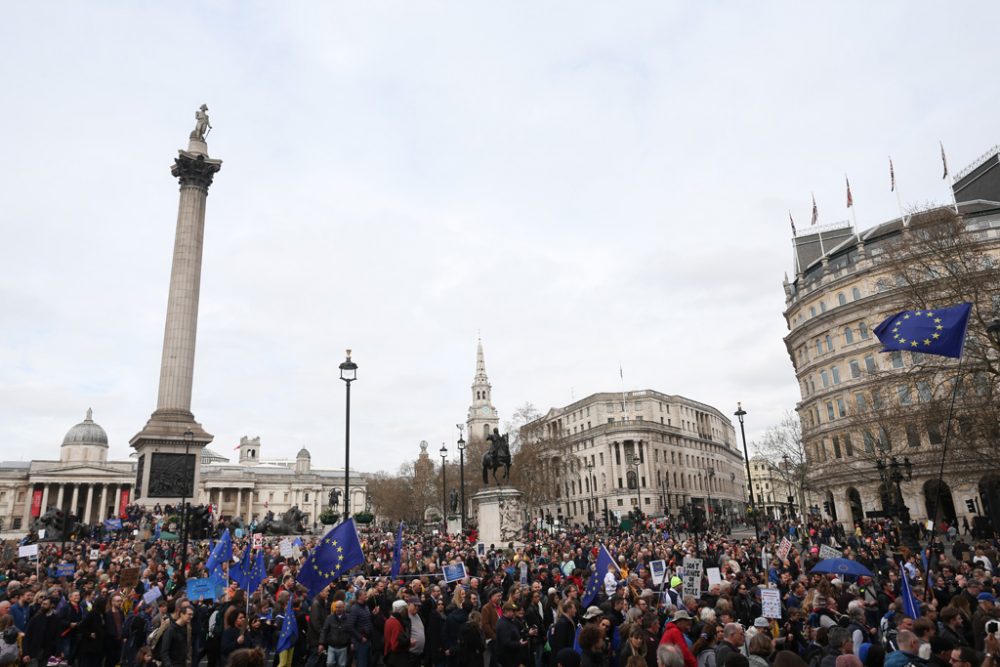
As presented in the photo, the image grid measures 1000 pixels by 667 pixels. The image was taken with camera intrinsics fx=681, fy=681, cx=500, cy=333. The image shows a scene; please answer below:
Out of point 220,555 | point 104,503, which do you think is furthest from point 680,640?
point 104,503

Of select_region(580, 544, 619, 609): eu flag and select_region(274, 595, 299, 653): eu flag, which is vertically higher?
select_region(580, 544, 619, 609): eu flag

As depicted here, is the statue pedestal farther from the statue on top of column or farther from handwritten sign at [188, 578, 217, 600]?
the statue on top of column

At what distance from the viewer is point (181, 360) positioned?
142 feet

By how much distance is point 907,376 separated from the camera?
24859 millimetres

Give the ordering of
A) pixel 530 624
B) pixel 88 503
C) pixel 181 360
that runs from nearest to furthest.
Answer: pixel 530 624 → pixel 181 360 → pixel 88 503

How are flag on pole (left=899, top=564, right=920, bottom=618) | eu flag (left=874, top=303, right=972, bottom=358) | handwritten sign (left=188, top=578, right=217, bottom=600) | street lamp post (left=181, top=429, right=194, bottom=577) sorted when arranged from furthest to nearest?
street lamp post (left=181, top=429, right=194, bottom=577)
handwritten sign (left=188, top=578, right=217, bottom=600)
eu flag (left=874, top=303, right=972, bottom=358)
flag on pole (left=899, top=564, right=920, bottom=618)

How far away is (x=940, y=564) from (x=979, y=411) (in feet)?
28.5

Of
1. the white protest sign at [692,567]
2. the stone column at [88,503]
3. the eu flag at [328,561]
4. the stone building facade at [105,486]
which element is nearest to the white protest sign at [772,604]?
the white protest sign at [692,567]

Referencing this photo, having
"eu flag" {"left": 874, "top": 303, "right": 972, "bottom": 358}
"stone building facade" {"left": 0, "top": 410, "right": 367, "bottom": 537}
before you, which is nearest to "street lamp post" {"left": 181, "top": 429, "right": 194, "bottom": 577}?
"eu flag" {"left": 874, "top": 303, "right": 972, "bottom": 358}

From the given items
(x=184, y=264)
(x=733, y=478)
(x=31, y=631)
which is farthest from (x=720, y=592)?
(x=733, y=478)

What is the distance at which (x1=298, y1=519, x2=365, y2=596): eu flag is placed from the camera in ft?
44.7

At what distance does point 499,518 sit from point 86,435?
11785 centimetres

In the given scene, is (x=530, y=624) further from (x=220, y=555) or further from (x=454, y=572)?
(x=220, y=555)

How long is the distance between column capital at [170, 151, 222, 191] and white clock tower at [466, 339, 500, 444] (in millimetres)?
92054
